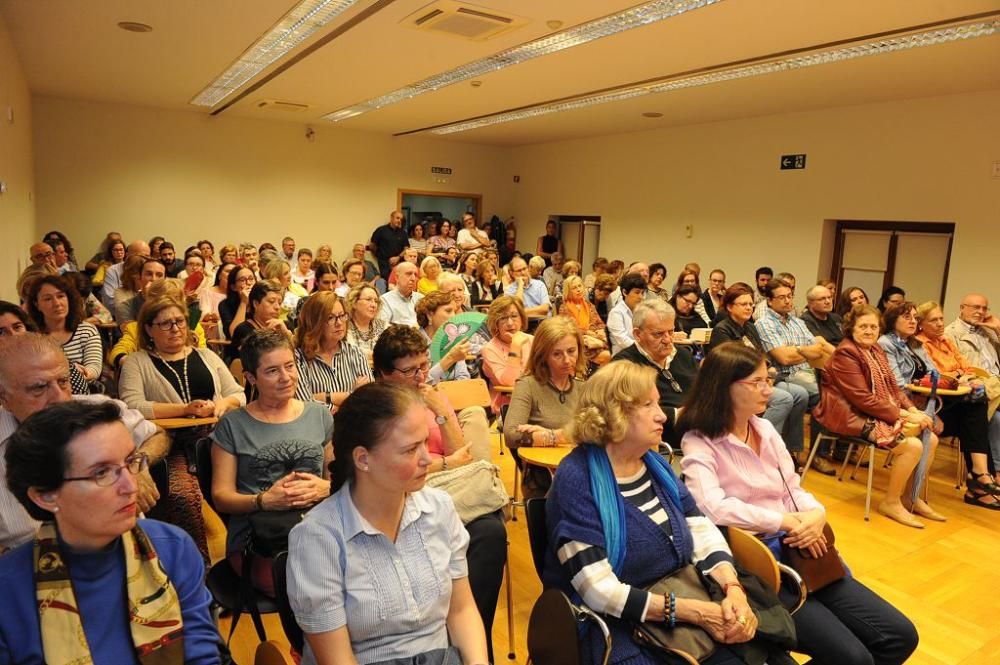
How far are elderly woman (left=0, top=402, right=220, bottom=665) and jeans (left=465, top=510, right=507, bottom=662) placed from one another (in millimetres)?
899

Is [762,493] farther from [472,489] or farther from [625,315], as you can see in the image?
[625,315]

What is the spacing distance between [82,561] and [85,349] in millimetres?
3008

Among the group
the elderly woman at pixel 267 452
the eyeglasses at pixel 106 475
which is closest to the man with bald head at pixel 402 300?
the elderly woman at pixel 267 452

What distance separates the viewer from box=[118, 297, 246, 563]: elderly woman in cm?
309

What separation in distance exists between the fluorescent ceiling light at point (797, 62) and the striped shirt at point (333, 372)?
512cm

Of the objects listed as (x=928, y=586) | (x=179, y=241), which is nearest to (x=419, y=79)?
(x=179, y=241)

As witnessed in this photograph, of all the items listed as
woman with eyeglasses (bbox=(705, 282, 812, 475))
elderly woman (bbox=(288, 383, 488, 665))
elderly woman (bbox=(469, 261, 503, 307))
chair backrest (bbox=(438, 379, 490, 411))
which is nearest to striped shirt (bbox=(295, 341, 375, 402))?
chair backrest (bbox=(438, 379, 490, 411))

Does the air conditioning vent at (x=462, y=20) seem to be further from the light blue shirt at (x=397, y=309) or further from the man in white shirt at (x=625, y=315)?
the man in white shirt at (x=625, y=315)

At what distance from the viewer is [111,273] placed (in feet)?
25.9

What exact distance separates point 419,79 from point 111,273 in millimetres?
4409

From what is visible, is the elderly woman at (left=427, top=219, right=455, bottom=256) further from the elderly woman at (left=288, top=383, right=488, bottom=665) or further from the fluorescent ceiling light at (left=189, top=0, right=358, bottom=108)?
the elderly woman at (left=288, top=383, right=488, bottom=665)

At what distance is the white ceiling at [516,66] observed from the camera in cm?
508

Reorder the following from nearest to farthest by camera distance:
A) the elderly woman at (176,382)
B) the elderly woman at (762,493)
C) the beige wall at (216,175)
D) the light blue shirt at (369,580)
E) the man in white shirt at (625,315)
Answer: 1. the light blue shirt at (369,580)
2. the elderly woman at (762,493)
3. the elderly woman at (176,382)
4. the man in white shirt at (625,315)
5. the beige wall at (216,175)

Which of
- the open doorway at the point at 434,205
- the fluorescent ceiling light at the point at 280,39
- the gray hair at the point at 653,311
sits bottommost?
the gray hair at the point at 653,311
